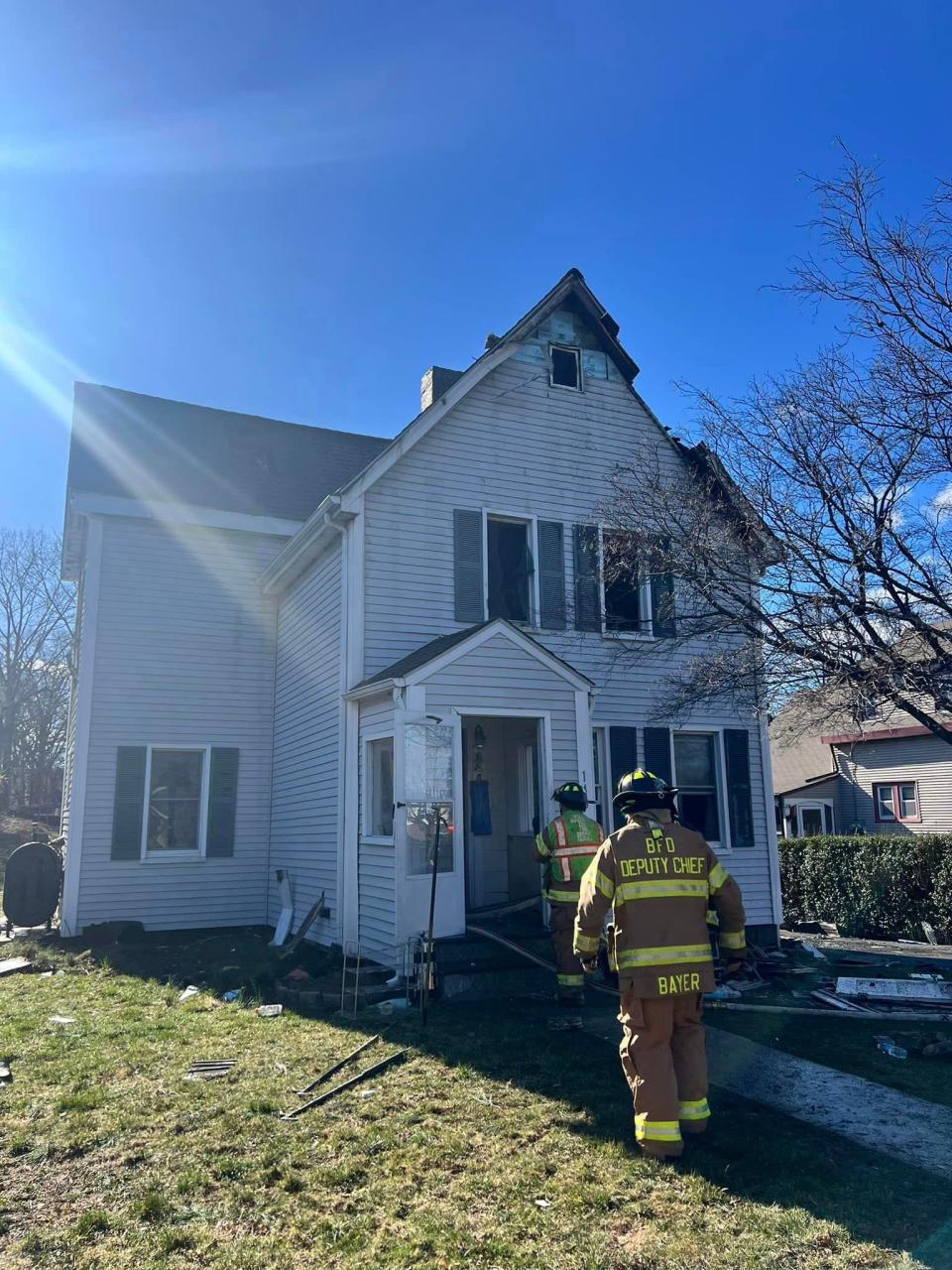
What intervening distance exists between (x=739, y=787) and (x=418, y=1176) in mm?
9719

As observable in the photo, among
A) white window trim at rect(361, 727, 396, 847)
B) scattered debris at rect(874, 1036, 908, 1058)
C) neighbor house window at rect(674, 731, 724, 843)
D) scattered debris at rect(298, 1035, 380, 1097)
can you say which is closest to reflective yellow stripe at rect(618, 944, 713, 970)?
scattered debris at rect(298, 1035, 380, 1097)

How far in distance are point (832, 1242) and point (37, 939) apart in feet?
39.6

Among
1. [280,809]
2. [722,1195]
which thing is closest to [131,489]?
[280,809]

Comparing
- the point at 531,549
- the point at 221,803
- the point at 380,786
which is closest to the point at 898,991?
the point at 380,786

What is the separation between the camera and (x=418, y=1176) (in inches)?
181

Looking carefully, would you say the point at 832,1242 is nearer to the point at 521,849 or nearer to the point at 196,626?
the point at 521,849

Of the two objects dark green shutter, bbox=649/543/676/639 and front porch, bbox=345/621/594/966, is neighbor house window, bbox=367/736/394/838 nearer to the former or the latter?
front porch, bbox=345/621/594/966

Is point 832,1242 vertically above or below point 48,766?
below

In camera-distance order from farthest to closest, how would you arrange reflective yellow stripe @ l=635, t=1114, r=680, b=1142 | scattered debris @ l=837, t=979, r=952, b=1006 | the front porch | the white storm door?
the front porch → the white storm door → scattered debris @ l=837, t=979, r=952, b=1006 → reflective yellow stripe @ l=635, t=1114, r=680, b=1142

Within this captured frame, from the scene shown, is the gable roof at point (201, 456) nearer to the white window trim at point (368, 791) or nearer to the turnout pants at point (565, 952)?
the white window trim at point (368, 791)

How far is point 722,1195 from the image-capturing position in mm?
4285

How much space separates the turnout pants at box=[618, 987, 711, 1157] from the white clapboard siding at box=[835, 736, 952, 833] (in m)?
19.6

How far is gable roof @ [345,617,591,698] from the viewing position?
973 centimetres

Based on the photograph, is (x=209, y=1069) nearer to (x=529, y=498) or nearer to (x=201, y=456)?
(x=529, y=498)
